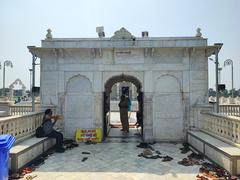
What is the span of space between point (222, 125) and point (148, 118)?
3368 mm

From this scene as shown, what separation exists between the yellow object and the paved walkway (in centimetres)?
96

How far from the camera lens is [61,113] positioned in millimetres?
9977

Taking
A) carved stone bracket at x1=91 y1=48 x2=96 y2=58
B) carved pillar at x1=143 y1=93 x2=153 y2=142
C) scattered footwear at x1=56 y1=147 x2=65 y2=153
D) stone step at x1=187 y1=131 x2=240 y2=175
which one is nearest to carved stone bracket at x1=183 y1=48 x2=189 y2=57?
carved pillar at x1=143 y1=93 x2=153 y2=142

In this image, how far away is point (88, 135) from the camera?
9727 millimetres

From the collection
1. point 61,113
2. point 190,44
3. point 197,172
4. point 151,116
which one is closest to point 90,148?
point 61,113

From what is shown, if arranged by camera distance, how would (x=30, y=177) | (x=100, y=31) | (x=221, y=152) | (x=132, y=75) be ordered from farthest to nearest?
(x=100, y=31) < (x=132, y=75) < (x=221, y=152) < (x=30, y=177)

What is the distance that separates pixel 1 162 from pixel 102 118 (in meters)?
5.96

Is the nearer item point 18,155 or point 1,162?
point 1,162

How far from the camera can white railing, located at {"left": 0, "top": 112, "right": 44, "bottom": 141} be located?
21.4 feet

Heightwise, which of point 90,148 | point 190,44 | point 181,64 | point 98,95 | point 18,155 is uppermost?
point 190,44

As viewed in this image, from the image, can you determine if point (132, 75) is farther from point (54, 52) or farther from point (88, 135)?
point (54, 52)

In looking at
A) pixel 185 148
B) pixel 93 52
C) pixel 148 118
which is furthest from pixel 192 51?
pixel 93 52

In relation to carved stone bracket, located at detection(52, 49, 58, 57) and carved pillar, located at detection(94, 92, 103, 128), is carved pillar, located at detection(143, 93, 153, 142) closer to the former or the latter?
carved pillar, located at detection(94, 92, 103, 128)

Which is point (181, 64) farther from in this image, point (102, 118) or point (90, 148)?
point (90, 148)
